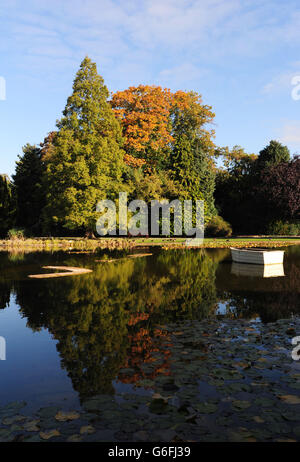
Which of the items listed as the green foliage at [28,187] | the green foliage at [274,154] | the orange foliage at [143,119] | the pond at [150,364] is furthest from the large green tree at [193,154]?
the pond at [150,364]

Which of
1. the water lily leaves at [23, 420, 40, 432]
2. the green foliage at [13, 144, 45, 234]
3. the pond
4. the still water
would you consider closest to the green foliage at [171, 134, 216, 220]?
the green foliage at [13, 144, 45, 234]

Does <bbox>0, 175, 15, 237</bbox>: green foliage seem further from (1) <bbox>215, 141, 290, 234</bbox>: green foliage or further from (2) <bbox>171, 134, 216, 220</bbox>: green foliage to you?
(1) <bbox>215, 141, 290, 234</bbox>: green foliage

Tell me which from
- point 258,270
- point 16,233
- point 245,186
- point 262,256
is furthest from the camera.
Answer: point 245,186

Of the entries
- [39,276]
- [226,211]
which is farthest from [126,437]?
[226,211]

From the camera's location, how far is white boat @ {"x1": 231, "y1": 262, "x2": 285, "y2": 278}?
18431 mm

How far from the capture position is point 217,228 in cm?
4734

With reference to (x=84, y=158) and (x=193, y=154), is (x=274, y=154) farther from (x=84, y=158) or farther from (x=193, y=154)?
(x=84, y=158)

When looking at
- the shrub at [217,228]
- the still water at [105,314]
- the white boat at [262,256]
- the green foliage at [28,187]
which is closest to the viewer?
the still water at [105,314]

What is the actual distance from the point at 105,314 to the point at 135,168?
1447 inches

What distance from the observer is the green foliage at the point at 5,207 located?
44.1 meters

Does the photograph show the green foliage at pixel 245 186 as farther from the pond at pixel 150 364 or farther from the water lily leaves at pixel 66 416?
the water lily leaves at pixel 66 416

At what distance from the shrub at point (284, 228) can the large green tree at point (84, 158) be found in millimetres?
21409

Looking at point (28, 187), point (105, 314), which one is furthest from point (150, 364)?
point (28, 187)

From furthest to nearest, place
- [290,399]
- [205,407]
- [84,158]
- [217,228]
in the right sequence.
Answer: [217,228] < [84,158] < [290,399] < [205,407]
